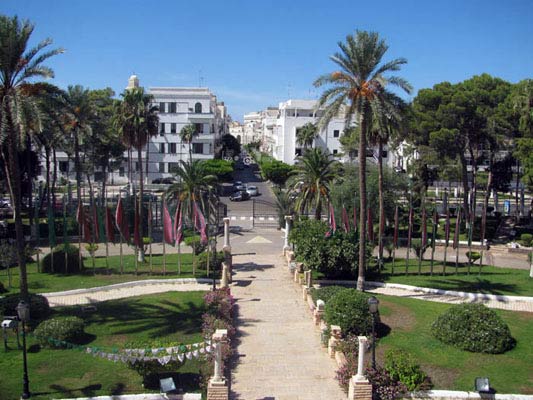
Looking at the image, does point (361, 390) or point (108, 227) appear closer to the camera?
point (361, 390)

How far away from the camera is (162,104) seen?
7075 cm

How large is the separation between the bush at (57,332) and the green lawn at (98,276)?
323 inches

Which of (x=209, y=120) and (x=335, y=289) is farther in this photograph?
(x=209, y=120)

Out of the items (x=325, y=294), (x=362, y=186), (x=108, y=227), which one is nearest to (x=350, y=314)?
(x=325, y=294)

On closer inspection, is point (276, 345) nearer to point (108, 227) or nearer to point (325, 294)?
point (325, 294)

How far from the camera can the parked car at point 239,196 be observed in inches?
2534

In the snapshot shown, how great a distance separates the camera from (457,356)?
706 inches

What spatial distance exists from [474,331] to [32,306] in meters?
16.9

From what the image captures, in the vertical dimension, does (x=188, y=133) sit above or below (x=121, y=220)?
above

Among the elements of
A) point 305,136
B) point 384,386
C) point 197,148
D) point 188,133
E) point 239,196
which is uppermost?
point 305,136

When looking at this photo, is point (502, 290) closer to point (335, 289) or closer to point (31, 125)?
point (335, 289)

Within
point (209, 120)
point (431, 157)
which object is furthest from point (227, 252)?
point (209, 120)

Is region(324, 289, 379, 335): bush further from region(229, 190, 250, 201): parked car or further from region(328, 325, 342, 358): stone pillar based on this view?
region(229, 190, 250, 201): parked car

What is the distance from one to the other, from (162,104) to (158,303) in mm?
50675
